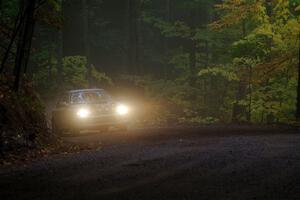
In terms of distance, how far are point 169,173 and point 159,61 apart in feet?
128

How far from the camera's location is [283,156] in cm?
1010

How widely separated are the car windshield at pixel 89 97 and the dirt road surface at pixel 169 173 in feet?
18.5

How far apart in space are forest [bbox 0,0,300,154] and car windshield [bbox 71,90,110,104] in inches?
71.1

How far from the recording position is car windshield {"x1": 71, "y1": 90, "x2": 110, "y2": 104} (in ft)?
63.3

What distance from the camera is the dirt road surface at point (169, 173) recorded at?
23.2ft

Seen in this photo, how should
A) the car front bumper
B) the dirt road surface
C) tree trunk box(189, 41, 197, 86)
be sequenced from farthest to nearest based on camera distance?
tree trunk box(189, 41, 197, 86) → the car front bumper → the dirt road surface

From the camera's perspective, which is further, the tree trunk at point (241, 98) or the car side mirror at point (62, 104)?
the tree trunk at point (241, 98)

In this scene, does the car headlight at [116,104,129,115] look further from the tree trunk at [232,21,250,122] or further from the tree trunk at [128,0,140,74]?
the tree trunk at [128,0,140,74]

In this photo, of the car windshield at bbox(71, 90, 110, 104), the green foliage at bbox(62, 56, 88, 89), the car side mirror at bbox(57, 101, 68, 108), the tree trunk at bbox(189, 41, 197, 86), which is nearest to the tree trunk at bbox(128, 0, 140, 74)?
the tree trunk at bbox(189, 41, 197, 86)

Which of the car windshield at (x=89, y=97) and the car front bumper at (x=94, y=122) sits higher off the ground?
Answer: the car windshield at (x=89, y=97)

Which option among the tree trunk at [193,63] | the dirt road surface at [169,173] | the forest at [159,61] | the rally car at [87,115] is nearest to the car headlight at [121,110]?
the rally car at [87,115]

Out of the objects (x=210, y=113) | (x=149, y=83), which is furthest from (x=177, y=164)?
(x=149, y=83)

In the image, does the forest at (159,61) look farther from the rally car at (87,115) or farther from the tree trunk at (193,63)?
the rally car at (87,115)

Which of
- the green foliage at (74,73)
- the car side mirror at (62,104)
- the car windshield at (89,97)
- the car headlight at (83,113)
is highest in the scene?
the green foliage at (74,73)
